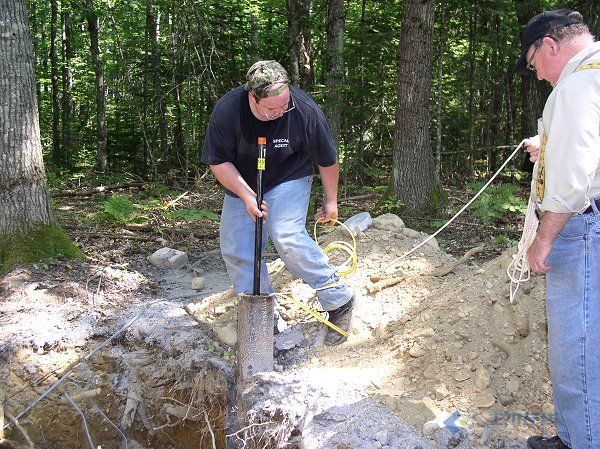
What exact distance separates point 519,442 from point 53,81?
692 inches

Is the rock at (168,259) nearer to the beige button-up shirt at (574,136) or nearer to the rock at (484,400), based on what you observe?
the rock at (484,400)

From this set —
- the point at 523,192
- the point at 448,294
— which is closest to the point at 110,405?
the point at 448,294

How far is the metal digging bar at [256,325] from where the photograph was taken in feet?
12.1

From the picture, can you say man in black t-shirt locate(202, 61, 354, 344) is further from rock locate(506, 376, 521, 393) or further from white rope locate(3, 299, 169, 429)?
rock locate(506, 376, 521, 393)

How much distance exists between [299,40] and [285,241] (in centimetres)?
659

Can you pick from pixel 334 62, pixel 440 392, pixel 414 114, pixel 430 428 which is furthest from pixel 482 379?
pixel 334 62

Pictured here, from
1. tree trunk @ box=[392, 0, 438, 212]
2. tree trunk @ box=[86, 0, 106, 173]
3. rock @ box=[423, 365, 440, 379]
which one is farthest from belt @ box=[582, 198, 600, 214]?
tree trunk @ box=[86, 0, 106, 173]

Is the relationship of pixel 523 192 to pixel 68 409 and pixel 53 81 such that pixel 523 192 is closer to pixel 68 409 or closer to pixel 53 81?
pixel 68 409

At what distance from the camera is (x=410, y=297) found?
4.78m

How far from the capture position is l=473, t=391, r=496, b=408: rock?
3279 mm

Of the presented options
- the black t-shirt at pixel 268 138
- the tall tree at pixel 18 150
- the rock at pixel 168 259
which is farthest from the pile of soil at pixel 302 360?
the black t-shirt at pixel 268 138

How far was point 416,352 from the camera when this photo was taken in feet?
12.6

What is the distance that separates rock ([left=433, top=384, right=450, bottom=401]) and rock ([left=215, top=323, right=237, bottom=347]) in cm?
165

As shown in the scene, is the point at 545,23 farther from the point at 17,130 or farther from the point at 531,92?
the point at 531,92
